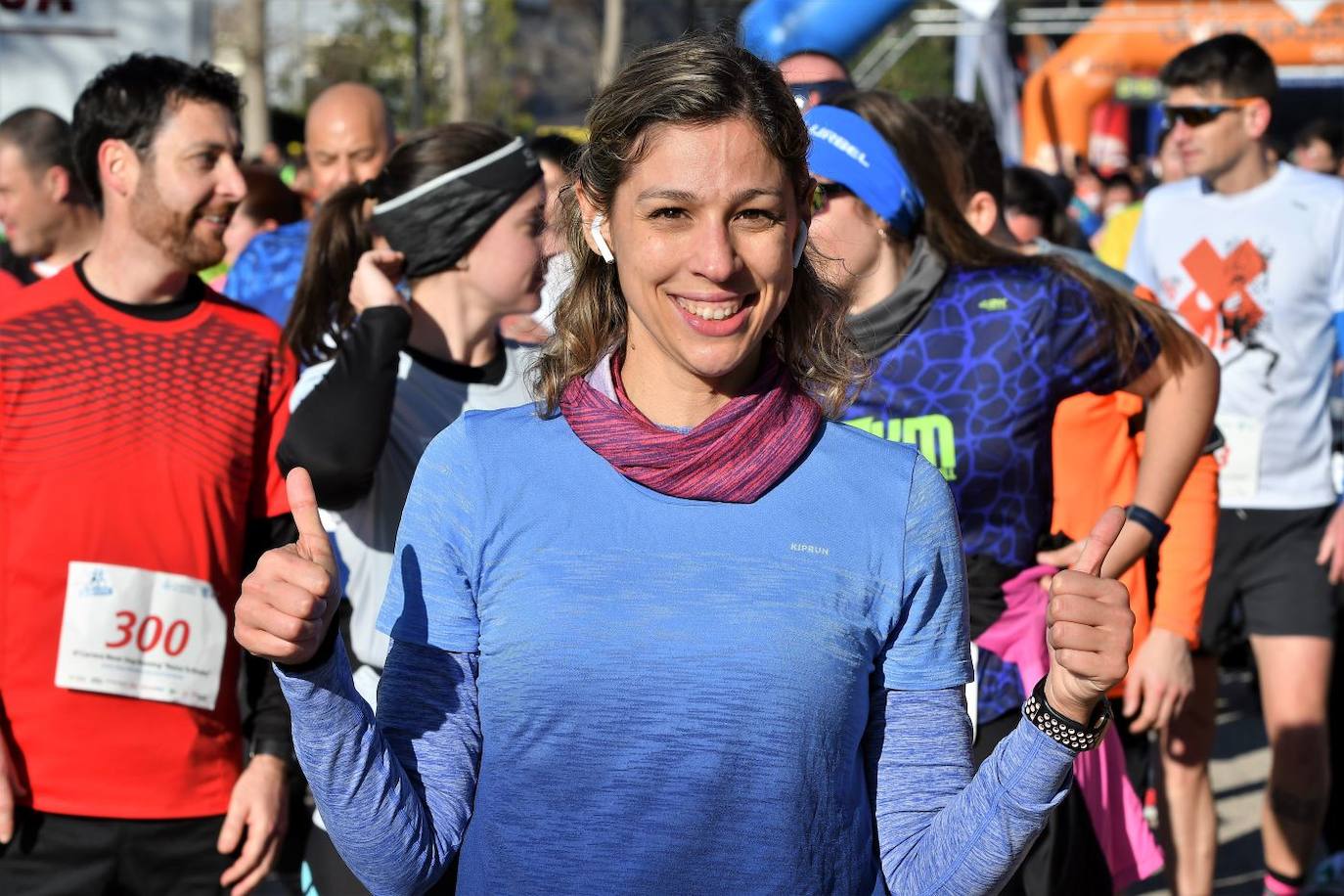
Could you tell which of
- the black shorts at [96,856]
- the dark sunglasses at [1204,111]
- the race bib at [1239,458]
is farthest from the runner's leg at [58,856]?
the dark sunglasses at [1204,111]

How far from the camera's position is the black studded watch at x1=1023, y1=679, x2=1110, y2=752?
193cm

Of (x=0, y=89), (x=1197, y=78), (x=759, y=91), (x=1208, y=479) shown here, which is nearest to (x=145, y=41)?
(x=0, y=89)

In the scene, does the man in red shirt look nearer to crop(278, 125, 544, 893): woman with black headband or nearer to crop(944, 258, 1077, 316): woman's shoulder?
crop(278, 125, 544, 893): woman with black headband

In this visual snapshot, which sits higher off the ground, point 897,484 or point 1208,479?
point 897,484

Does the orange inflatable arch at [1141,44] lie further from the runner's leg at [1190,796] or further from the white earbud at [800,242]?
the white earbud at [800,242]

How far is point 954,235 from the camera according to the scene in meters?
3.56

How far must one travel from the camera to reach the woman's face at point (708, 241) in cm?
205

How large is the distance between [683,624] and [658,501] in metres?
0.16

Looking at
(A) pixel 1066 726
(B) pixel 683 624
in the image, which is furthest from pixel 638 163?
(A) pixel 1066 726

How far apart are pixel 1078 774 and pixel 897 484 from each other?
4.68 feet

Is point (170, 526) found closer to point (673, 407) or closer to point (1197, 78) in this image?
point (673, 407)

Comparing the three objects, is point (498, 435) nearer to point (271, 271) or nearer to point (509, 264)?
point (509, 264)

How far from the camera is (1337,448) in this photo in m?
7.66

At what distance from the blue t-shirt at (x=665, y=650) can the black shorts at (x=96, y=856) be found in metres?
1.45
